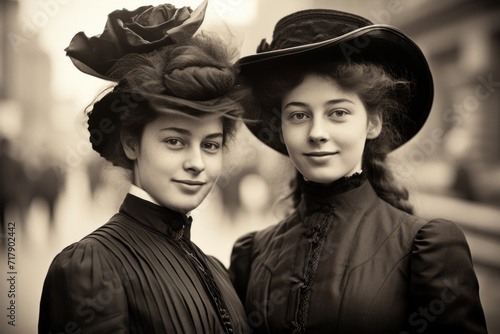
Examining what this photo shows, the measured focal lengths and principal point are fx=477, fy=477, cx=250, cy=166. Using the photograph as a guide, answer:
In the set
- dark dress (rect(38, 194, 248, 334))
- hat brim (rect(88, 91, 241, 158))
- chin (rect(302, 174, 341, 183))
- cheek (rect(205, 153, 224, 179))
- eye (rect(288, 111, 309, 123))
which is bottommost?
dark dress (rect(38, 194, 248, 334))

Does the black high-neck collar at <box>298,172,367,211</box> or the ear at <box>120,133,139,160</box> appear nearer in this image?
the ear at <box>120,133,139,160</box>

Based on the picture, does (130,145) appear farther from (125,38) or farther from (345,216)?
(345,216)

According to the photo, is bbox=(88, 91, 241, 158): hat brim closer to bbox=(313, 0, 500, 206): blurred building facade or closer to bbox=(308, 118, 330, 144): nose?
bbox=(308, 118, 330, 144): nose

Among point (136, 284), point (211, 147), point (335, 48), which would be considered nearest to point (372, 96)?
point (335, 48)

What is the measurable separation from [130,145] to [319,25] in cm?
95

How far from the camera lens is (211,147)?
6.10ft

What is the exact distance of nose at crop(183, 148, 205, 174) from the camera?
1754 mm

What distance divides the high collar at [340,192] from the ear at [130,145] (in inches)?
31.6

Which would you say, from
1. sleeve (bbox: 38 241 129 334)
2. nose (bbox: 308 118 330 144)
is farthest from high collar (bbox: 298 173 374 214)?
sleeve (bbox: 38 241 129 334)

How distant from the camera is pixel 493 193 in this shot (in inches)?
229

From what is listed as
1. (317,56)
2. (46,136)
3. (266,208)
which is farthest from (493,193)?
(46,136)

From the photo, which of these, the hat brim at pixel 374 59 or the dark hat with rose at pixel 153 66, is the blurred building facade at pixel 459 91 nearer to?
the hat brim at pixel 374 59

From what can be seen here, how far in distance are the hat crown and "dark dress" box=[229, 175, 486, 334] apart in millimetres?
632

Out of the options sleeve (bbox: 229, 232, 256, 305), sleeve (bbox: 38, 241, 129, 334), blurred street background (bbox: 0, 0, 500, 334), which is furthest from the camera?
blurred street background (bbox: 0, 0, 500, 334)
